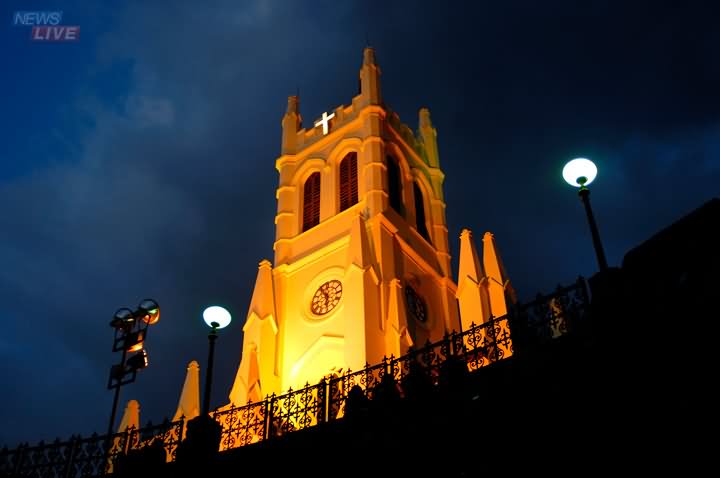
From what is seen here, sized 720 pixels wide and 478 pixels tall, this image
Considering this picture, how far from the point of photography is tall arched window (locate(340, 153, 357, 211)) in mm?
41919

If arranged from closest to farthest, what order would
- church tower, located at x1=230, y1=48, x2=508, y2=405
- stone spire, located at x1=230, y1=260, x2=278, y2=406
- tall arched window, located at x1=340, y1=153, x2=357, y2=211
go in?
stone spire, located at x1=230, y1=260, x2=278, y2=406 → church tower, located at x1=230, y1=48, x2=508, y2=405 → tall arched window, located at x1=340, y1=153, x2=357, y2=211

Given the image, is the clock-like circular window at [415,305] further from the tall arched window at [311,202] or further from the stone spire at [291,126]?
the stone spire at [291,126]

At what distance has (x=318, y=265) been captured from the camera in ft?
129

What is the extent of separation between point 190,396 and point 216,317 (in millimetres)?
22074

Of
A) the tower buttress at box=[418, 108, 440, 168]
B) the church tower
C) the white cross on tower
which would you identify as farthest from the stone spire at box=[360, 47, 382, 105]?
the tower buttress at box=[418, 108, 440, 168]

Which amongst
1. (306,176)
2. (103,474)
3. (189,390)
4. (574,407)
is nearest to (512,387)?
(574,407)

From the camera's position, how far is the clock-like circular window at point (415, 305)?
37303mm

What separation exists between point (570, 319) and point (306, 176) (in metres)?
34.4

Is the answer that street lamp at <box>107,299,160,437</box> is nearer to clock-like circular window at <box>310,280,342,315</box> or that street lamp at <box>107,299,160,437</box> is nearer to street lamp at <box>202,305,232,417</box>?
street lamp at <box>202,305,232,417</box>

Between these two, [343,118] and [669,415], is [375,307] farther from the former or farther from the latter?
[669,415]

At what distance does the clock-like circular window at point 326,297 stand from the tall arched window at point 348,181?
5.90 metres

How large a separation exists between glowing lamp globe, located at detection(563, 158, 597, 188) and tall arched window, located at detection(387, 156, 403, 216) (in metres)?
29.0

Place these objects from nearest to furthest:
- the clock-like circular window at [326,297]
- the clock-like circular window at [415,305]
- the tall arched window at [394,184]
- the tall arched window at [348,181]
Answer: the clock-like circular window at [326,297], the clock-like circular window at [415,305], the tall arched window at [348,181], the tall arched window at [394,184]

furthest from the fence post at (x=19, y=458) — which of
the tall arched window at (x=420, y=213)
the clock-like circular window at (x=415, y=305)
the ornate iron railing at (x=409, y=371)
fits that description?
the tall arched window at (x=420, y=213)
